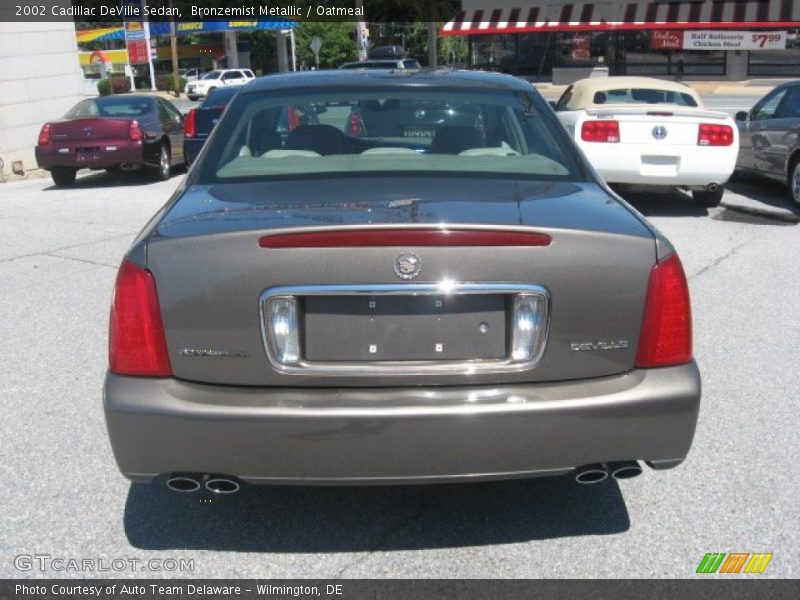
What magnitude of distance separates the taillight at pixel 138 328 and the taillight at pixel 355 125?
192 centimetres

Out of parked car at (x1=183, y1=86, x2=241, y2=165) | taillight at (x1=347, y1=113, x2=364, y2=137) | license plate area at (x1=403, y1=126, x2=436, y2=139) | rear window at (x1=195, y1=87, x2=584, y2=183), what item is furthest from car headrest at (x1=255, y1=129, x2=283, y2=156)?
parked car at (x1=183, y1=86, x2=241, y2=165)

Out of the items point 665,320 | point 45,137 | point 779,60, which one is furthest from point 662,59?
point 665,320

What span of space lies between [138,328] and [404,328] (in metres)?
0.87

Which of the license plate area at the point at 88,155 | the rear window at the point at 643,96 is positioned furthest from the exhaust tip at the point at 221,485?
the license plate area at the point at 88,155

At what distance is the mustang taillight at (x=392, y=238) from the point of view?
3016 millimetres

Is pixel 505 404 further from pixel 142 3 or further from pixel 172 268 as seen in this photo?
pixel 142 3

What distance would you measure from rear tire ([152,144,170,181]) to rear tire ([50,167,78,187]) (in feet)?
4.48

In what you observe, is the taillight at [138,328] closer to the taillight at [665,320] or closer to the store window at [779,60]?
the taillight at [665,320]

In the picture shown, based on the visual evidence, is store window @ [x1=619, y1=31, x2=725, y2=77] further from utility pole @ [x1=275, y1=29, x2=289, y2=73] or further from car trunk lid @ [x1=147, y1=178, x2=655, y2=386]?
car trunk lid @ [x1=147, y1=178, x2=655, y2=386]

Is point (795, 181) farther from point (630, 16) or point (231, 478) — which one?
point (630, 16)

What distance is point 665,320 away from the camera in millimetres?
3180

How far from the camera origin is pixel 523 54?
42.7 m

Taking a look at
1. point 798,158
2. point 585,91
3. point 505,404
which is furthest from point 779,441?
point 585,91

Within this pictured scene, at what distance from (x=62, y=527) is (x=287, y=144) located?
77.1 inches
